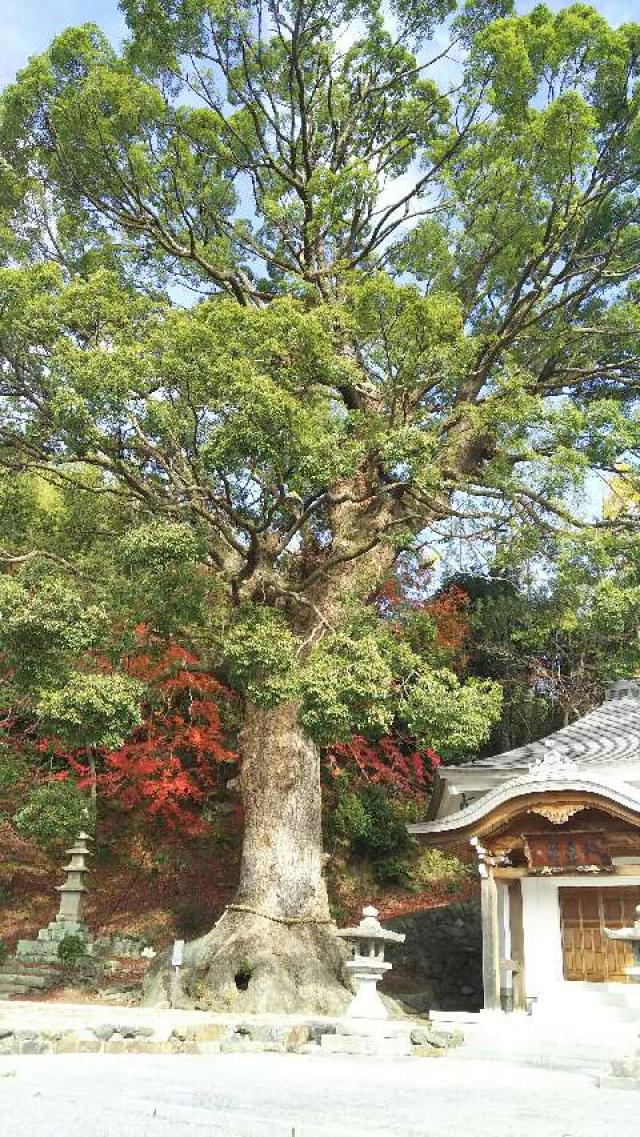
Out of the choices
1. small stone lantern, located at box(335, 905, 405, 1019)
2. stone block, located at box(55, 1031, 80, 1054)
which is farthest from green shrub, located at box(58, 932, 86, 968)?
stone block, located at box(55, 1031, 80, 1054)

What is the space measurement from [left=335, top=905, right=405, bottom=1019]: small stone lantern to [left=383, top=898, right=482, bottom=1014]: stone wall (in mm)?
4635

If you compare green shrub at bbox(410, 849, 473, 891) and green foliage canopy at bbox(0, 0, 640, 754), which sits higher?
green foliage canopy at bbox(0, 0, 640, 754)

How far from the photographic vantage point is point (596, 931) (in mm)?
11781

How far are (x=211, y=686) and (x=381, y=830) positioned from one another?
507 cm

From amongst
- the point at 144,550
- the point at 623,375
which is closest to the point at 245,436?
the point at 144,550

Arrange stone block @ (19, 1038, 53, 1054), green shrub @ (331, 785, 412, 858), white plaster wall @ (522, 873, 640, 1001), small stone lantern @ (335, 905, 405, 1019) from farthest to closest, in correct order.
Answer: green shrub @ (331, 785, 412, 858) → white plaster wall @ (522, 873, 640, 1001) → small stone lantern @ (335, 905, 405, 1019) → stone block @ (19, 1038, 53, 1054)

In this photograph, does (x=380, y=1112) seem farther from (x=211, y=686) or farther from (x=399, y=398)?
(x=211, y=686)

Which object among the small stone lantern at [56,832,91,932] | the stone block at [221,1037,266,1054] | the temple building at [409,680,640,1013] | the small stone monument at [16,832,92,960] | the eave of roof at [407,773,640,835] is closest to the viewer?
the stone block at [221,1037,266,1054]

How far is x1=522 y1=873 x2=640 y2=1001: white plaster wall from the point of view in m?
11.6

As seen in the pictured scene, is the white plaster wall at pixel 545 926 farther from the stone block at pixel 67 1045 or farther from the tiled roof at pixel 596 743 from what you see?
the stone block at pixel 67 1045

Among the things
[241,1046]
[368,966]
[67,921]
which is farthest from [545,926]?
[67,921]

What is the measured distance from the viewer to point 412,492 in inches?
557

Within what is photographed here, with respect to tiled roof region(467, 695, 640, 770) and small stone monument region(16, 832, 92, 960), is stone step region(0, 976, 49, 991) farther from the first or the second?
tiled roof region(467, 695, 640, 770)

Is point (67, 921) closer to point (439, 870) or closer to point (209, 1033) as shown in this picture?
point (439, 870)
